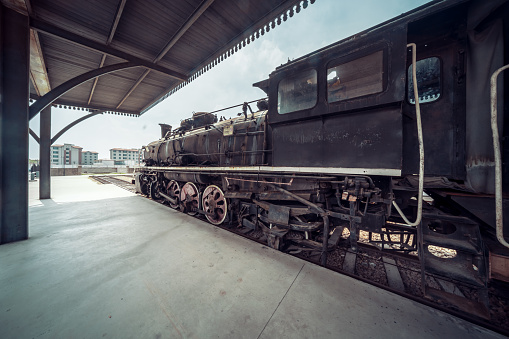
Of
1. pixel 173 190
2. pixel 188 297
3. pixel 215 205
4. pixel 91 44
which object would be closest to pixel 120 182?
pixel 173 190

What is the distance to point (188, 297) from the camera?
7.05ft

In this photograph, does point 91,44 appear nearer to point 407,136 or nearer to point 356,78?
point 356,78

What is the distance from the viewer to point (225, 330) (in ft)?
5.66

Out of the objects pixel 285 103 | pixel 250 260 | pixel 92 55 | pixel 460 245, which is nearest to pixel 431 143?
pixel 460 245

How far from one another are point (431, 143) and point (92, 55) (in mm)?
9383

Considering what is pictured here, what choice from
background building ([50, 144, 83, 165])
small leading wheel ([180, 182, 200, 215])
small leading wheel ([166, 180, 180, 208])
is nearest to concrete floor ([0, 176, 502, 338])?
small leading wheel ([180, 182, 200, 215])

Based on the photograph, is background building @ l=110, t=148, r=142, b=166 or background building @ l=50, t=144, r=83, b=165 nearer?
background building @ l=50, t=144, r=83, b=165

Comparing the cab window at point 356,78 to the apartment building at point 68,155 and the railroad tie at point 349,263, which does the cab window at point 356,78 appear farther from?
the apartment building at point 68,155

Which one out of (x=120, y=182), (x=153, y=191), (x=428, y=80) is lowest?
(x=120, y=182)

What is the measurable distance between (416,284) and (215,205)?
14.4ft

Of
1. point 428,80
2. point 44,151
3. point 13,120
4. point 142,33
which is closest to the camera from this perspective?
point 428,80

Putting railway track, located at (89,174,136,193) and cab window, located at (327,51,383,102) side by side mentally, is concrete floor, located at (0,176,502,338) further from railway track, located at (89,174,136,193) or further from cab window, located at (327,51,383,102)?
railway track, located at (89,174,136,193)

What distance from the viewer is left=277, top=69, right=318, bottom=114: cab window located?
282 centimetres

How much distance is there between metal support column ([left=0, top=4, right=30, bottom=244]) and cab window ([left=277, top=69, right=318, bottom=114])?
571cm
